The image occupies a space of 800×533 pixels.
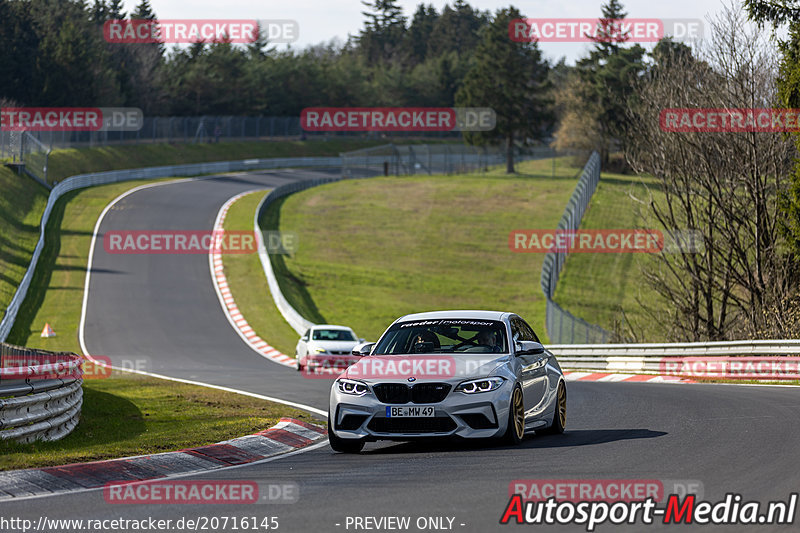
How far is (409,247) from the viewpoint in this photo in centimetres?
6009

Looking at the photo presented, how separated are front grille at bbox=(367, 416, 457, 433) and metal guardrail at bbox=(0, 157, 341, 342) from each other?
2815cm

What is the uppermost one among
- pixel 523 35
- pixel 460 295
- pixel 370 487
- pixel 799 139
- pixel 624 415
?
pixel 523 35

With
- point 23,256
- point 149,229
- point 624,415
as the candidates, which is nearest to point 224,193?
point 149,229

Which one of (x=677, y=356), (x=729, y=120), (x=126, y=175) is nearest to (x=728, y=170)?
(x=729, y=120)

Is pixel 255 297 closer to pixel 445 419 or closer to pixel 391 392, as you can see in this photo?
pixel 391 392

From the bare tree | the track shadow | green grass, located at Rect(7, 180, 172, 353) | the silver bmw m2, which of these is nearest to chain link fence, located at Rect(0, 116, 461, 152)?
green grass, located at Rect(7, 180, 172, 353)

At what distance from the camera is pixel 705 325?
3212cm

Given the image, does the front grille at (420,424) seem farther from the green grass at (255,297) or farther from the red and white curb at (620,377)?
the green grass at (255,297)

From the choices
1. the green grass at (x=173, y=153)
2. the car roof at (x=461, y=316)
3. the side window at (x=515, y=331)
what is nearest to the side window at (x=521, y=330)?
the side window at (x=515, y=331)

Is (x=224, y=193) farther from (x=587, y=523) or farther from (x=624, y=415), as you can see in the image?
(x=587, y=523)

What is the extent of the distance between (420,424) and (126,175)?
6888 centimetres

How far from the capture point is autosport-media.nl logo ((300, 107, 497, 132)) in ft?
340

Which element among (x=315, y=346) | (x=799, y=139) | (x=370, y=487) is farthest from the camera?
(x=315, y=346)

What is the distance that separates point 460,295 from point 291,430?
35.7m
